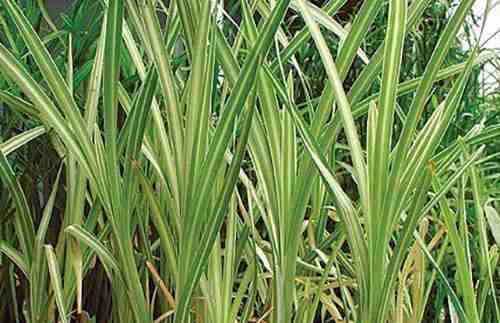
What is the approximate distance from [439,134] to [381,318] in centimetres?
15

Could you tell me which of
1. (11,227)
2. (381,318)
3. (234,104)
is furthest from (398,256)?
(11,227)

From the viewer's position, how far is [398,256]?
505 mm

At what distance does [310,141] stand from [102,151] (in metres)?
0.16

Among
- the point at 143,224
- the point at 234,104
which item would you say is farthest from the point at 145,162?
the point at 234,104

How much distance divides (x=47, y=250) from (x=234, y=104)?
0.19 m

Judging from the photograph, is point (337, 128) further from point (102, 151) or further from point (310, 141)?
point (102, 151)

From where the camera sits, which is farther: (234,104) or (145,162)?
(145,162)

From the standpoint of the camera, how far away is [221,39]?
1.77 feet

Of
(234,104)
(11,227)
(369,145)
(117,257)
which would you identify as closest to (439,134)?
(369,145)

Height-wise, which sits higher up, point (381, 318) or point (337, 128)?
→ point (337, 128)

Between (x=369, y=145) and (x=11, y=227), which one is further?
(x=11, y=227)

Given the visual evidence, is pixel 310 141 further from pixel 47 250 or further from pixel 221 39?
pixel 47 250

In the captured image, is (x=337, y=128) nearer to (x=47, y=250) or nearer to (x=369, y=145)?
(x=369, y=145)

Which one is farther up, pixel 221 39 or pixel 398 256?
pixel 221 39
